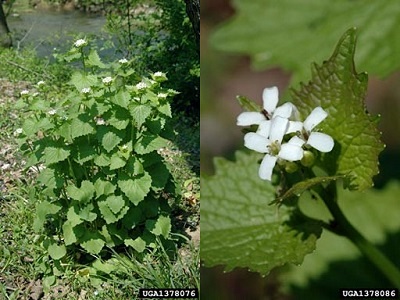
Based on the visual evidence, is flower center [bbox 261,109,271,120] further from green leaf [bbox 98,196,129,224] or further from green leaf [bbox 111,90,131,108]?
green leaf [bbox 98,196,129,224]

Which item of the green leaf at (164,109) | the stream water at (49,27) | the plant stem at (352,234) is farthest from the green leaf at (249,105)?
the stream water at (49,27)

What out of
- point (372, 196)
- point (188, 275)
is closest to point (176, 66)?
point (188, 275)

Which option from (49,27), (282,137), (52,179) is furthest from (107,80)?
(49,27)

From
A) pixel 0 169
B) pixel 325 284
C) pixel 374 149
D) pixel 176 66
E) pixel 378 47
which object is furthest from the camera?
pixel 176 66

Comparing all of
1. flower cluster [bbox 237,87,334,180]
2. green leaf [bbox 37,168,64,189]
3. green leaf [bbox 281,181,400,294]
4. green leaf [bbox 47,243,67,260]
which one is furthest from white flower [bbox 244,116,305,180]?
green leaf [bbox 47,243,67,260]

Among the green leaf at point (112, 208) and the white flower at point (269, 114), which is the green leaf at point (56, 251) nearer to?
the green leaf at point (112, 208)

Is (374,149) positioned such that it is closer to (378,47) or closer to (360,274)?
(378,47)
